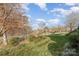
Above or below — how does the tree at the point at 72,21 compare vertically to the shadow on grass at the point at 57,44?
above

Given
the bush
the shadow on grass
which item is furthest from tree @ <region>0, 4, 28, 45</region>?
the shadow on grass

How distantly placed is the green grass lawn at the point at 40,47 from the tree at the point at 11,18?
11cm

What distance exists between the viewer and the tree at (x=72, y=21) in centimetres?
131

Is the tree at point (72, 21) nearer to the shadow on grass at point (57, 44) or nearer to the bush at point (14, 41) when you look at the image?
the shadow on grass at point (57, 44)

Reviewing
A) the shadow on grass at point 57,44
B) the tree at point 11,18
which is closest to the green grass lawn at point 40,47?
the shadow on grass at point 57,44

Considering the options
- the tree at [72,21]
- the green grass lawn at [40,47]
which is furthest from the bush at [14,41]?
the tree at [72,21]

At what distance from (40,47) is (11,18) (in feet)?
0.86

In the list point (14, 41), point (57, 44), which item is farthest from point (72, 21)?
point (14, 41)

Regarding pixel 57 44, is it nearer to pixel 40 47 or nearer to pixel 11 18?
pixel 40 47

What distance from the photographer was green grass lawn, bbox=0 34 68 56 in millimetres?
1304

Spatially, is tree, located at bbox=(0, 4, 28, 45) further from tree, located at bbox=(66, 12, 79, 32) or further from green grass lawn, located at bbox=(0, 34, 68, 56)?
tree, located at bbox=(66, 12, 79, 32)

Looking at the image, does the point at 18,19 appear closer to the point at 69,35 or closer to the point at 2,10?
the point at 2,10

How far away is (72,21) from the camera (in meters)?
1.31

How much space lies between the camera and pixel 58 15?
52.0 inches
